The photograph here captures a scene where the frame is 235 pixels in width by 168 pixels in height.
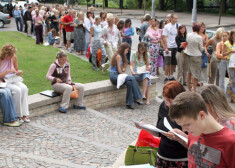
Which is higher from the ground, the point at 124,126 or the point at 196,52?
the point at 196,52

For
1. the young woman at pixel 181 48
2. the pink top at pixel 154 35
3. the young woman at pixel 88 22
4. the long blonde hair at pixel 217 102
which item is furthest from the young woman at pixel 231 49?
the long blonde hair at pixel 217 102

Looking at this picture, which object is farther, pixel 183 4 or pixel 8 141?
pixel 183 4

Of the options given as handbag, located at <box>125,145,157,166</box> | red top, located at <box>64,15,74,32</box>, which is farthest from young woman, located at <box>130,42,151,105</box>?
red top, located at <box>64,15,74,32</box>

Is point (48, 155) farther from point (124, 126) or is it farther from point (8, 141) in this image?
point (124, 126)

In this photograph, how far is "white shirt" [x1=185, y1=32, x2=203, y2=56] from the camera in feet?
34.6

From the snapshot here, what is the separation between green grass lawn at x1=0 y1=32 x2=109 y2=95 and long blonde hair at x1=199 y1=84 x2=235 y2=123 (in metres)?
6.76

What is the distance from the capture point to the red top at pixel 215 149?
2.74 m

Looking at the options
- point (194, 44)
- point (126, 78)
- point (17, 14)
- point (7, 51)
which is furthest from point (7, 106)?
point (17, 14)

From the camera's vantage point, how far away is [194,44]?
418 inches

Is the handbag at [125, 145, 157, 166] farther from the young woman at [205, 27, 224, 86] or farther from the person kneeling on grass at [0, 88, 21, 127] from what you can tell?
the young woman at [205, 27, 224, 86]

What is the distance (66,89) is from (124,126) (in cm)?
150

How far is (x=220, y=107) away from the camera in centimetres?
322

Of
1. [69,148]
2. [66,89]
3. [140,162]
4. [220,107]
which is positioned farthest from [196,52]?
[220,107]

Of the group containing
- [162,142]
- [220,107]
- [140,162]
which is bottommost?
[140,162]
